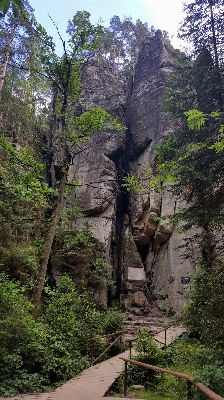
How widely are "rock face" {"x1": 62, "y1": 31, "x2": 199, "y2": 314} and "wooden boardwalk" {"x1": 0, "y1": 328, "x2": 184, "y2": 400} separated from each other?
7.66 meters

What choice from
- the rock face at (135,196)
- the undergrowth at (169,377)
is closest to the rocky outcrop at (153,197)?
the rock face at (135,196)

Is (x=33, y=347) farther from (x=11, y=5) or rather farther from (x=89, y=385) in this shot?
(x=11, y=5)

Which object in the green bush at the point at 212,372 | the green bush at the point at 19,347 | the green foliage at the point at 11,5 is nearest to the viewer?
the green foliage at the point at 11,5

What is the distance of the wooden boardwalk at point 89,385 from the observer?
5234 millimetres

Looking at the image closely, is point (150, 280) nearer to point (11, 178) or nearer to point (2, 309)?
point (11, 178)

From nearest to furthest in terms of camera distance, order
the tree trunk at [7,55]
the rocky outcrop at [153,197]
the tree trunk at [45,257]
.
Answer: the tree trunk at [45,257] → the tree trunk at [7,55] → the rocky outcrop at [153,197]

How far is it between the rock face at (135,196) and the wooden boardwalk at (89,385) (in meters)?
7.66

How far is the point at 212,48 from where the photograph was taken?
394 inches

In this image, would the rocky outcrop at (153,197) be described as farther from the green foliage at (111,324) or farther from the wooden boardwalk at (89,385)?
the wooden boardwalk at (89,385)

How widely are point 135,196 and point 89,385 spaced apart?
15147 mm

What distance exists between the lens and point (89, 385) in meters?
6.01

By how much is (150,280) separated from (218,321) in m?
13.1

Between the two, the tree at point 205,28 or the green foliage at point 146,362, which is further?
the tree at point 205,28

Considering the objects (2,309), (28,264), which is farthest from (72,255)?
(2,309)
